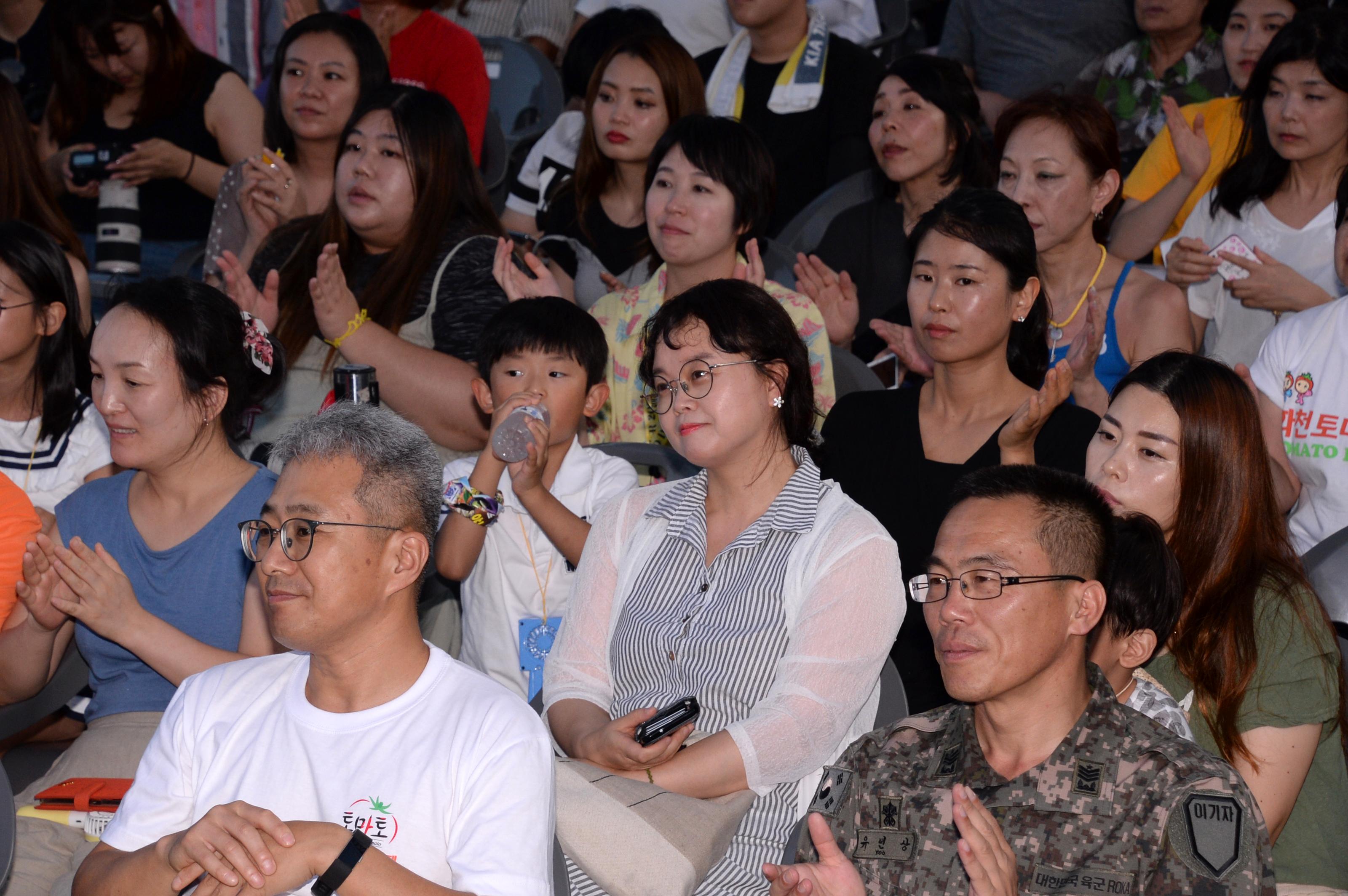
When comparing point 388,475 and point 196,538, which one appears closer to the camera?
point 388,475

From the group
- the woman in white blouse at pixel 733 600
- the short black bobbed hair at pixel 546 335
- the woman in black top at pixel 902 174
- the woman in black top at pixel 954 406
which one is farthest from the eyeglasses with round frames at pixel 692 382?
the woman in black top at pixel 902 174

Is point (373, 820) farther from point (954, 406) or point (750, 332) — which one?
point (954, 406)

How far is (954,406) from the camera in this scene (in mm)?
3201

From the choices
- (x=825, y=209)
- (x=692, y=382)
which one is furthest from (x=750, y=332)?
(x=825, y=209)

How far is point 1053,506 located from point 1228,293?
7.02ft

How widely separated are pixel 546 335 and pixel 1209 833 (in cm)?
195

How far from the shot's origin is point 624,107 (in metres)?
4.49

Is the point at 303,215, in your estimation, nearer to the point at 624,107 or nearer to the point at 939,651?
the point at 624,107

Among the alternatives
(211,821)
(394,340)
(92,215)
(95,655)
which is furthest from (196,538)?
(92,215)

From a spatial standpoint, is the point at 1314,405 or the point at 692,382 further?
the point at 1314,405

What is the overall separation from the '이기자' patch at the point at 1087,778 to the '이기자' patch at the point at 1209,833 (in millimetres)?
121

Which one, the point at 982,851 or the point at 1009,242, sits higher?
the point at 1009,242

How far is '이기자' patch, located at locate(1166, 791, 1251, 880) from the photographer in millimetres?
1860

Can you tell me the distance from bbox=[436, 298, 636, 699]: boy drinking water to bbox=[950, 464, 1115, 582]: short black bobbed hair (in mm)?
1162
